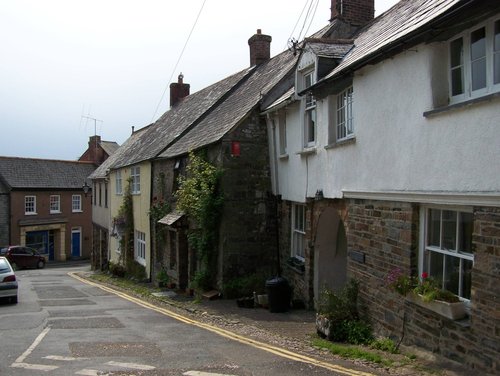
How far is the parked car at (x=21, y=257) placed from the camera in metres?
37.1

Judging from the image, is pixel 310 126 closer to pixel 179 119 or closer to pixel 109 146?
pixel 179 119

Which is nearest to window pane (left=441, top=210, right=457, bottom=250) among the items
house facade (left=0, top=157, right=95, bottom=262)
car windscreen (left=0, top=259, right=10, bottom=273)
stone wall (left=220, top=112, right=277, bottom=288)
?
stone wall (left=220, top=112, right=277, bottom=288)

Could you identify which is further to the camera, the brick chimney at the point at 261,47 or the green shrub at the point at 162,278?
the brick chimney at the point at 261,47

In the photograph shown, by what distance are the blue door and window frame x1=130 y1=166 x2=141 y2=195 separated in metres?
23.7

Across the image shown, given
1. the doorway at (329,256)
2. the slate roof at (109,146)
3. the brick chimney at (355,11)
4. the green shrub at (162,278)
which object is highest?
the brick chimney at (355,11)

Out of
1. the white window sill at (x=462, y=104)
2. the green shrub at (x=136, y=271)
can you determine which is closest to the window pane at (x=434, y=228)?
the white window sill at (x=462, y=104)

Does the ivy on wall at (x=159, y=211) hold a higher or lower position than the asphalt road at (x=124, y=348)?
higher

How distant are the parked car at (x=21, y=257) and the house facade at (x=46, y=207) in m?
4.82

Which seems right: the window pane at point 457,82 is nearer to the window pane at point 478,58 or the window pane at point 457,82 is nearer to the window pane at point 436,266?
the window pane at point 478,58

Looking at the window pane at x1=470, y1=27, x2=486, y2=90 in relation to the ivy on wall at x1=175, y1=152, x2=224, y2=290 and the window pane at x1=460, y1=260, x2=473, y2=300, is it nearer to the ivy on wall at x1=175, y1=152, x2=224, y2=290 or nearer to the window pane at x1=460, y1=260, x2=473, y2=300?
the window pane at x1=460, y1=260, x2=473, y2=300

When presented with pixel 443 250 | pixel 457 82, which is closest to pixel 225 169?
pixel 443 250

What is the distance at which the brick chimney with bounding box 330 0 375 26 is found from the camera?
52.2 feet

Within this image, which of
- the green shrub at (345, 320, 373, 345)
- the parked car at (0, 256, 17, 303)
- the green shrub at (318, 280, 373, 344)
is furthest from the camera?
the parked car at (0, 256, 17, 303)

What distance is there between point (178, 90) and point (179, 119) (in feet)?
24.1
